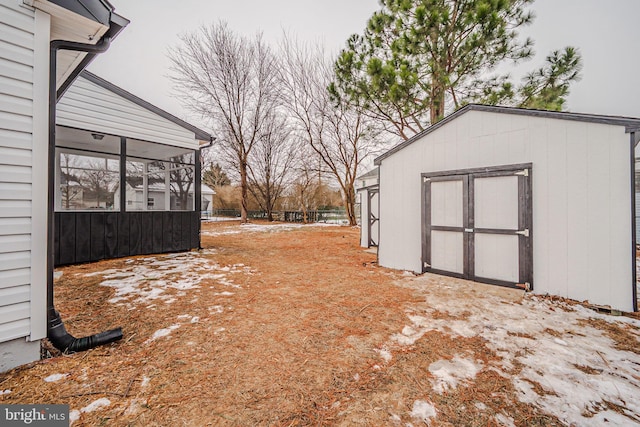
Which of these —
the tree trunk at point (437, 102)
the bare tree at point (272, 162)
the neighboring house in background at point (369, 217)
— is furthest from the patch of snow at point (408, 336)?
the bare tree at point (272, 162)

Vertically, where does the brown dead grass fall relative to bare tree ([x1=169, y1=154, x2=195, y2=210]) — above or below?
below

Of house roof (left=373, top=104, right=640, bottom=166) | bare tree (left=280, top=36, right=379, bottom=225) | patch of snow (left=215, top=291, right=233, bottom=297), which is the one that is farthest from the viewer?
bare tree (left=280, top=36, right=379, bottom=225)

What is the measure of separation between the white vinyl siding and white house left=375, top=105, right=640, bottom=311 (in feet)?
17.0

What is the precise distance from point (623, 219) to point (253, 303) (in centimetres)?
482

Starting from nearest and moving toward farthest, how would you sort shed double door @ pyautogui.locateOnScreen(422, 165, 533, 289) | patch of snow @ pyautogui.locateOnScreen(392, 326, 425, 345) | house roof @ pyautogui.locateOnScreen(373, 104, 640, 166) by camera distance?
1. patch of snow @ pyautogui.locateOnScreen(392, 326, 425, 345)
2. house roof @ pyautogui.locateOnScreen(373, 104, 640, 166)
3. shed double door @ pyautogui.locateOnScreen(422, 165, 533, 289)

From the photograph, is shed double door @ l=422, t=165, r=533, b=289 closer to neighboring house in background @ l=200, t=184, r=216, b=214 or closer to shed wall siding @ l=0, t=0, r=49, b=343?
shed wall siding @ l=0, t=0, r=49, b=343

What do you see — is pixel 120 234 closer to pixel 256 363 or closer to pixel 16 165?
pixel 16 165

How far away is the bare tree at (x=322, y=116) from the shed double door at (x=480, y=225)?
33.9ft

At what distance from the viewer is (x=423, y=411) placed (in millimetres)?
1529

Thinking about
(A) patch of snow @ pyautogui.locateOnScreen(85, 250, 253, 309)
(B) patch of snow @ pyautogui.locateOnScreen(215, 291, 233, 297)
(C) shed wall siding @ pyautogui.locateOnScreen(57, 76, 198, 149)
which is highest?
(C) shed wall siding @ pyautogui.locateOnScreen(57, 76, 198, 149)

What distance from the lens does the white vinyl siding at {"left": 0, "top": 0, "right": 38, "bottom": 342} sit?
1886 mm

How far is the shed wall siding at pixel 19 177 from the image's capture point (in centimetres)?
189

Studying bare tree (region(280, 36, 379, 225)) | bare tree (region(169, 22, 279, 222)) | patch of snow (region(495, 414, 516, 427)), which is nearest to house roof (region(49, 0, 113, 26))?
patch of snow (region(495, 414, 516, 427))

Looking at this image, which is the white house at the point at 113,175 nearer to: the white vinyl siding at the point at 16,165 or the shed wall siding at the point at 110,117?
the shed wall siding at the point at 110,117
